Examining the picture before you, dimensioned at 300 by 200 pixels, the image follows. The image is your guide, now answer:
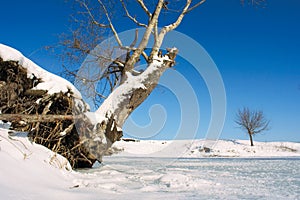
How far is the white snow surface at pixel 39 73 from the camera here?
4480 millimetres

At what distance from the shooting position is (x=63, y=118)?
449 cm

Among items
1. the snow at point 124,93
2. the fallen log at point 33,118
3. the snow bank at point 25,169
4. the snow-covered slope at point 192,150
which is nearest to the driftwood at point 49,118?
the fallen log at point 33,118

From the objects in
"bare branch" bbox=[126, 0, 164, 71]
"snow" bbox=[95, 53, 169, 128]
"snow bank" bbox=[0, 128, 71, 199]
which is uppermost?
"bare branch" bbox=[126, 0, 164, 71]

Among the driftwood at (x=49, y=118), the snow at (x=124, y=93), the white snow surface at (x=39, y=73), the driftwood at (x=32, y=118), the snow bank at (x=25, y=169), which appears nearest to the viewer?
the snow bank at (x=25, y=169)

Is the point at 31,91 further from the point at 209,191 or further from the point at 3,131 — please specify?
the point at 209,191

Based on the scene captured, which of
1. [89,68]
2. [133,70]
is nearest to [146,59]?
[133,70]

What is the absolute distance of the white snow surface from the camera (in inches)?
176

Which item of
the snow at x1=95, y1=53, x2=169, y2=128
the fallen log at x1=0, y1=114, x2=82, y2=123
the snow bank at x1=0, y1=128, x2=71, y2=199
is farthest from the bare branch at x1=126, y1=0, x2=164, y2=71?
the snow bank at x1=0, y1=128, x2=71, y2=199

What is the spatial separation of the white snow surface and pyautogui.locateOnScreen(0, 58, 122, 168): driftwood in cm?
7

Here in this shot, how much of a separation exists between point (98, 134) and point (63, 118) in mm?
680

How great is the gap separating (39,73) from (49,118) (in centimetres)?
92

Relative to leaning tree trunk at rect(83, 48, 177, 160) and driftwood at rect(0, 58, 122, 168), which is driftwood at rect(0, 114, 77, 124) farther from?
leaning tree trunk at rect(83, 48, 177, 160)

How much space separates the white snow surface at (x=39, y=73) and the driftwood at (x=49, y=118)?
7cm

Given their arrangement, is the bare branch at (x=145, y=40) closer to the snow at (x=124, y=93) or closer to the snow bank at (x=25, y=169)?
the snow at (x=124, y=93)
